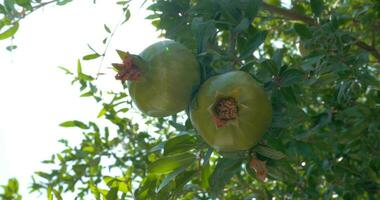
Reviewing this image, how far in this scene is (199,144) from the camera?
5.92 feet

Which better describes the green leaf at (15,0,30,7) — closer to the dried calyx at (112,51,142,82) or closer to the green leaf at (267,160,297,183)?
the dried calyx at (112,51,142,82)

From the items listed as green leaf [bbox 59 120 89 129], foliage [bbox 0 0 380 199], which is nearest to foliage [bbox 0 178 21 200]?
foliage [bbox 0 0 380 199]

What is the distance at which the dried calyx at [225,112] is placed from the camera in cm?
150

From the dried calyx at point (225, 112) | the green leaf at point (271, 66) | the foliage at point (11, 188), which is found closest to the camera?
the dried calyx at point (225, 112)

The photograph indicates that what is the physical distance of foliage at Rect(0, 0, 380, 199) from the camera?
5.86 feet

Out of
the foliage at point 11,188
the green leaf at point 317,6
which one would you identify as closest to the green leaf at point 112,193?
the green leaf at point 317,6

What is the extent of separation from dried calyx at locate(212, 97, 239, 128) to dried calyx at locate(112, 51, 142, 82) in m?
0.27

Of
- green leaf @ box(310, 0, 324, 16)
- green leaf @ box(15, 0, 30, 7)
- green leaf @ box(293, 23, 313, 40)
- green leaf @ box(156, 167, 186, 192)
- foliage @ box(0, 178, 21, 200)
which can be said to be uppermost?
green leaf @ box(15, 0, 30, 7)

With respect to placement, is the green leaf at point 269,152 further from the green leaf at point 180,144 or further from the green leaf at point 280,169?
the green leaf at point 180,144

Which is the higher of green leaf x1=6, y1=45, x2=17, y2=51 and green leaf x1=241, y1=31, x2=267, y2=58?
green leaf x1=241, y1=31, x2=267, y2=58

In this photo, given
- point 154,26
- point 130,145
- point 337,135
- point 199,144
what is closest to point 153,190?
point 199,144

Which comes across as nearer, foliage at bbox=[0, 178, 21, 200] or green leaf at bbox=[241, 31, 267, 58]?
green leaf at bbox=[241, 31, 267, 58]

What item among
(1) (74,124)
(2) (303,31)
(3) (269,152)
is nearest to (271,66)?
(3) (269,152)

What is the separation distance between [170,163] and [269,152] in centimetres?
41
